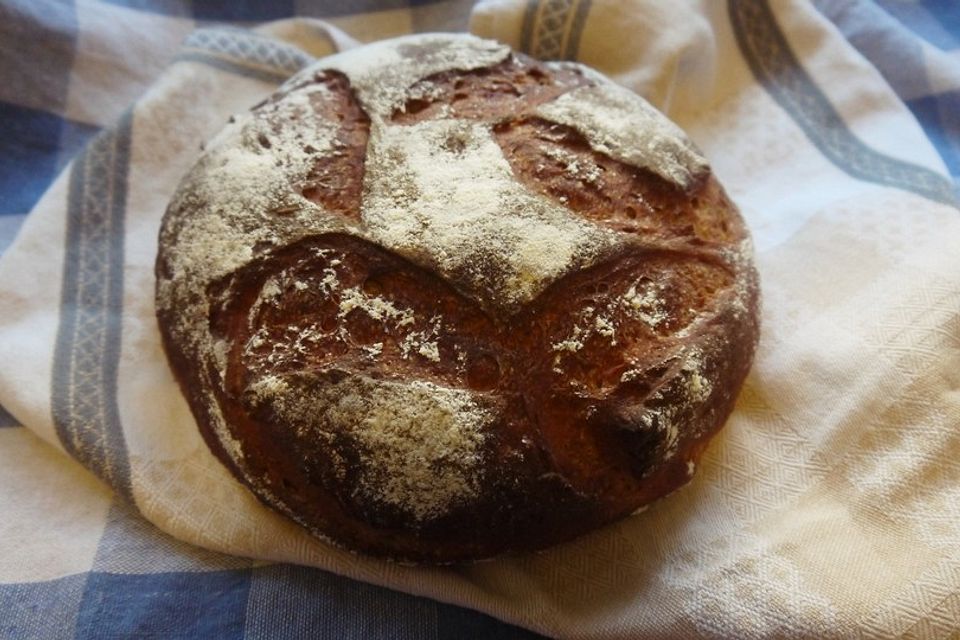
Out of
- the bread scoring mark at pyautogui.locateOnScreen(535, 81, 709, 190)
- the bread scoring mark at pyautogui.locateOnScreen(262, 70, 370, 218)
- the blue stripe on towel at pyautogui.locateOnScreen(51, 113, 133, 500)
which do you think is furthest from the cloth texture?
the bread scoring mark at pyautogui.locateOnScreen(262, 70, 370, 218)

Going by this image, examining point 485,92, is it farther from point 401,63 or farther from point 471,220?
point 471,220

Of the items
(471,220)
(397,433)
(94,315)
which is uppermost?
(471,220)

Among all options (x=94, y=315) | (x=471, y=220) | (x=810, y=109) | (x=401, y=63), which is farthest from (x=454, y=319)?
(x=810, y=109)

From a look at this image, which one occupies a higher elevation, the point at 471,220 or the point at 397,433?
the point at 471,220

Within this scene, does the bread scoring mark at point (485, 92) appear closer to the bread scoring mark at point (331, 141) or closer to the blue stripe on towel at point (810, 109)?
the bread scoring mark at point (331, 141)

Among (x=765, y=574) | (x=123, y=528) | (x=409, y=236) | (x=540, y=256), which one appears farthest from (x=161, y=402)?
(x=765, y=574)

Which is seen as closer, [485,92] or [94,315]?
[485,92]

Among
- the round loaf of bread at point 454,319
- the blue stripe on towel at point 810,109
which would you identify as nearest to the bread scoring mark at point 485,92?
the round loaf of bread at point 454,319
